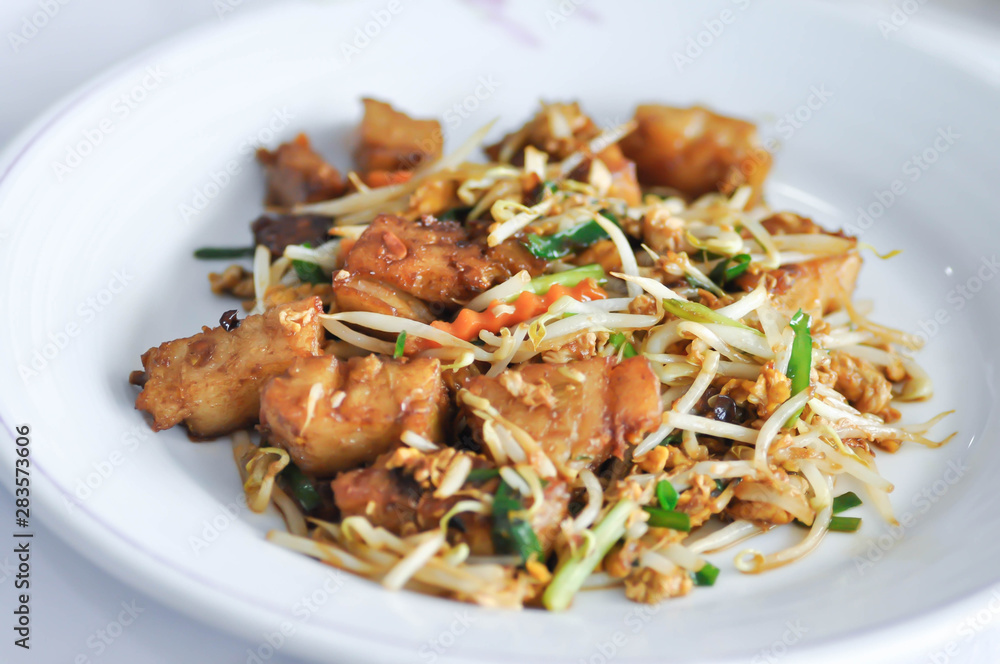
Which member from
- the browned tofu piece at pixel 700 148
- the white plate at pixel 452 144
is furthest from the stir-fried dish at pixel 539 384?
the browned tofu piece at pixel 700 148

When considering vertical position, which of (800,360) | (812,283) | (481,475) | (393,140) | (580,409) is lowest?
(393,140)

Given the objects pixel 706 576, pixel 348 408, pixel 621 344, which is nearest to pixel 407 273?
pixel 348 408

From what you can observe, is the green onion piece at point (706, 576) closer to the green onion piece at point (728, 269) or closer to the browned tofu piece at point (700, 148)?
the green onion piece at point (728, 269)

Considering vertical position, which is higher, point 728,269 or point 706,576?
point 728,269

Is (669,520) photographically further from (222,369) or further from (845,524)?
(222,369)

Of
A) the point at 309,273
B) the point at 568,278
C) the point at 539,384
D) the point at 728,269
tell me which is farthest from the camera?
the point at 309,273

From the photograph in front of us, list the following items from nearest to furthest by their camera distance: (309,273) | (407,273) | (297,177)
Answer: (407,273) < (309,273) < (297,177)

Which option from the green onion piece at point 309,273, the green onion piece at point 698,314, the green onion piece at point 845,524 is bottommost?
the green onion piece at point 309,273

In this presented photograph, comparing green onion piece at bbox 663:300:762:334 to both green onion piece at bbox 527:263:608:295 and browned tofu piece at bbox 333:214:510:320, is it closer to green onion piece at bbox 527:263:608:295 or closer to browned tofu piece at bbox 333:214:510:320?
green onion piece at bbox 527:263:608:295
